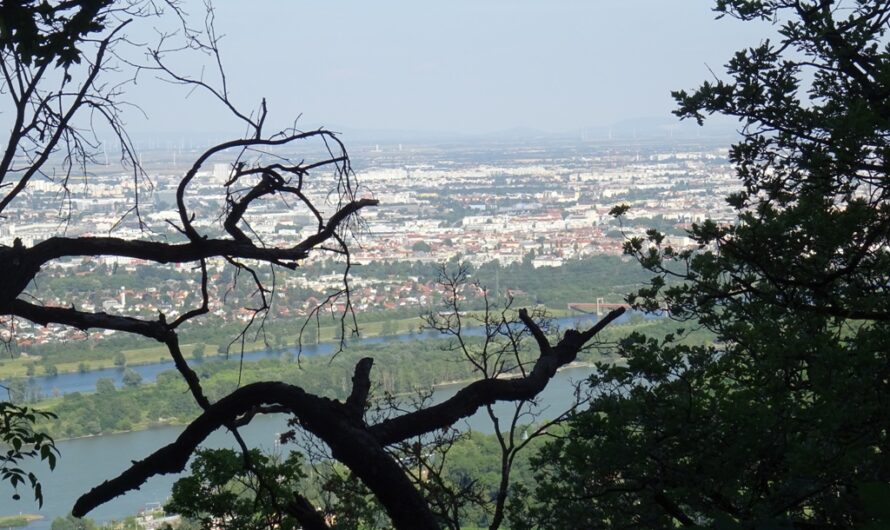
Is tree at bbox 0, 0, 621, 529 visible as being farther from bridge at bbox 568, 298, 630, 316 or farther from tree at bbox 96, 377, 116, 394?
bridge at bbox 568, 298, 630, 316

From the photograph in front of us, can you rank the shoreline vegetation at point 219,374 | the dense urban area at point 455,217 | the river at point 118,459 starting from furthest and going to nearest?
the dense urban area at point 455,217
the shoreline vegetation at point 219,374
the river at point 118,459

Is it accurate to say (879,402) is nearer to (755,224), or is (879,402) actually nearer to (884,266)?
(884,266)

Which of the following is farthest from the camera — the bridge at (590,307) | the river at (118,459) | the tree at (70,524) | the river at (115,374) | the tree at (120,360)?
the bridge at (590,307)

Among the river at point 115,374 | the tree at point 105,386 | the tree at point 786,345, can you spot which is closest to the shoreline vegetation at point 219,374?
the tree at point 105,386

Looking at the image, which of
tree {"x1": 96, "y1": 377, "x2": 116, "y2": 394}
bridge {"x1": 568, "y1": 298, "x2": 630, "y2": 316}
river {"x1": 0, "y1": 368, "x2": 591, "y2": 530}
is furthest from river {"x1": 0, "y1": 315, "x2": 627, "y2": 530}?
bridge {"x1": 568, "y1": 298, "x2": 630, "y2": 316}

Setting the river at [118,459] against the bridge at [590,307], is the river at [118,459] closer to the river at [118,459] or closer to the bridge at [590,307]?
the river at [118,459]

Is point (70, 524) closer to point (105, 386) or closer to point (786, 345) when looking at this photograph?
point (105, 386)
